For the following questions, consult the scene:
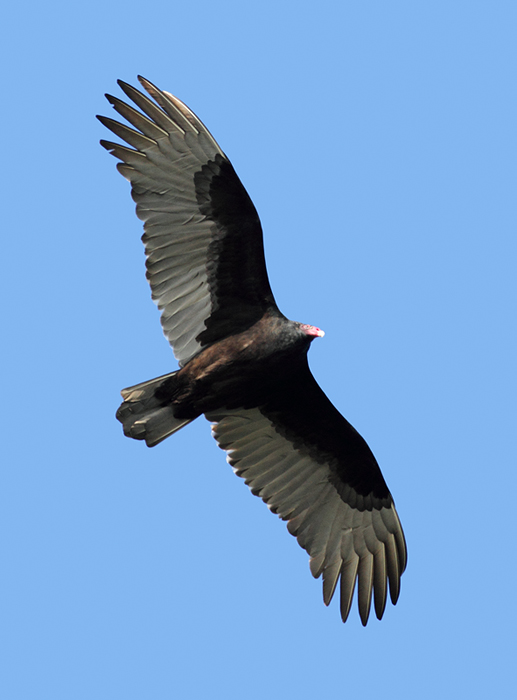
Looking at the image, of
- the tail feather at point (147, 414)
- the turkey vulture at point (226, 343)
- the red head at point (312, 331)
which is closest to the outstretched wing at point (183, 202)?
the turkey vulture at point (226, 343)

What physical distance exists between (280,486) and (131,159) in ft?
9.85

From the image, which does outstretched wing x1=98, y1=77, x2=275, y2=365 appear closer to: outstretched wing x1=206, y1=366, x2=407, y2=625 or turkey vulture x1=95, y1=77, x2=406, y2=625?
turkey vulture x1=95, y1=77, x2=406, y2=625

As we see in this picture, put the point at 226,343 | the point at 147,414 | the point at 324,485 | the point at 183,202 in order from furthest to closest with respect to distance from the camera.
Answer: the point at 324,485 → the point at 147,414 → the point at 226,343 → the point at 183,202

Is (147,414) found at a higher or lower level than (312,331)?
higher

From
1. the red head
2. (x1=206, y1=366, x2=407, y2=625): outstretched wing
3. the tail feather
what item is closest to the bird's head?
the red head

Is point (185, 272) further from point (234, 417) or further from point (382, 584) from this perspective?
point (382, 584)

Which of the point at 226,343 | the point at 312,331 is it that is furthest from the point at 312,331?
the point at 226,343

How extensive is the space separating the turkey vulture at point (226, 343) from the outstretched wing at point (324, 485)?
1 cm

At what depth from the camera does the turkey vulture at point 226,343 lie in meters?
7.85

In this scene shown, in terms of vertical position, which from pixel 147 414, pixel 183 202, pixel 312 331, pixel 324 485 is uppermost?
pixel 183 202

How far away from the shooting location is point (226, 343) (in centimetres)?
805

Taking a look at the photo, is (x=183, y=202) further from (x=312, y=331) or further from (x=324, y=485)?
(x=324, y=485)

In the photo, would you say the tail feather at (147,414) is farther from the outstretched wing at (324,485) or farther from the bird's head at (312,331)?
the bird's head at (312,331)

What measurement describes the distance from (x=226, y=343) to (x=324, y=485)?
1.69 metres
